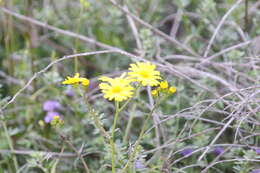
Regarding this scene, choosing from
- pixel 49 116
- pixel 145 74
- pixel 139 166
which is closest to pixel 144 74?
pixel 145 74

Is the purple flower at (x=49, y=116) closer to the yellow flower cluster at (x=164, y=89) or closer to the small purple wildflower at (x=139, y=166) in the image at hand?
the small purple wildflower at (x=139, y=166)

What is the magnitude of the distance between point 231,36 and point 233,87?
0.47 m

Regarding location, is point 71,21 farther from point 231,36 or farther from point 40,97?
point 231,36

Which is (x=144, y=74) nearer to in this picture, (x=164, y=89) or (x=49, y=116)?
(x=164, y=89)

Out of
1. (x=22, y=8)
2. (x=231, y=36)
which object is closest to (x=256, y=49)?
(x=231, y=36)

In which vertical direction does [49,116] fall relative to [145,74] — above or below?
below

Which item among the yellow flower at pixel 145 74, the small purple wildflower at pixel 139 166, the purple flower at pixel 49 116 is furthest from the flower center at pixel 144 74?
the purple flower at pixel 49 116

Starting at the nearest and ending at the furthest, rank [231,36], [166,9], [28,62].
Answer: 1. [231,36]
2. [28,62]
3. [166,9]

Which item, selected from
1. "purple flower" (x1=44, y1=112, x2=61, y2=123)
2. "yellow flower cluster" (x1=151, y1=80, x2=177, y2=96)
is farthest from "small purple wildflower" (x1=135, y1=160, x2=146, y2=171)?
"purple flower" (x1=44, y1=112, x2=61, y2=123)

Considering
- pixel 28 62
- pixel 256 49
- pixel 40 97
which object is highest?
pixel 256 49

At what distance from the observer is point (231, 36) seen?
1.92m

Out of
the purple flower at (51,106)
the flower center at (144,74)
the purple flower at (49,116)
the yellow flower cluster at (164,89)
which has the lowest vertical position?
the purple flower at (49,116)

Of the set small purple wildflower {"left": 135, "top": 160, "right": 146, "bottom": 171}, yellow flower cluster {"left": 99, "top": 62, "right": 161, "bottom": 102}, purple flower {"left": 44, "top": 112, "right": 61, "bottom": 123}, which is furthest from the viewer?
purple flower {"left": 44, "top": 112, "right": 61, "bottom": 123}

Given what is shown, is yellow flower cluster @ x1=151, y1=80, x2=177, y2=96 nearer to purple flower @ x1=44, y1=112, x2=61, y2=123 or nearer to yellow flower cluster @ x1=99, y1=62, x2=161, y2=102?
yellow flower cluster @ x1=99, y1=62, x2=161, y2=102
